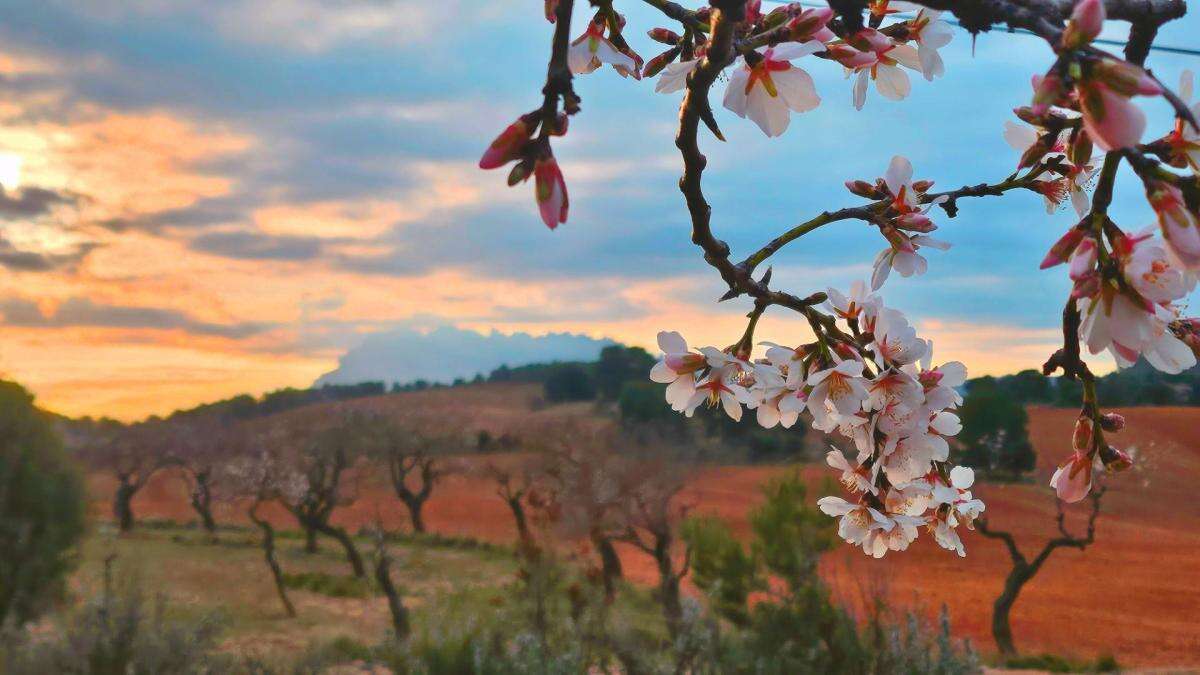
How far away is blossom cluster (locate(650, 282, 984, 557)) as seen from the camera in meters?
0.73

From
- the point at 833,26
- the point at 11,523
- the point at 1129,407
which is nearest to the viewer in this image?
the point at 833,26

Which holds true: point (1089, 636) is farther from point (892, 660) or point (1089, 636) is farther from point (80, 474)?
point (80, 474)

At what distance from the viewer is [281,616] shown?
1063cm

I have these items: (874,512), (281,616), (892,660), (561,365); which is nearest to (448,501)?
(561,365)

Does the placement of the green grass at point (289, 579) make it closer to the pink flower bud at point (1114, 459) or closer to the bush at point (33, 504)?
the bush at point (33, 504)

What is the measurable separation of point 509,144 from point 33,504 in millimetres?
8578

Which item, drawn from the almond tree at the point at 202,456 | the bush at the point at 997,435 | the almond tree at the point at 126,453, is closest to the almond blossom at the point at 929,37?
the bush at the point at 997,435

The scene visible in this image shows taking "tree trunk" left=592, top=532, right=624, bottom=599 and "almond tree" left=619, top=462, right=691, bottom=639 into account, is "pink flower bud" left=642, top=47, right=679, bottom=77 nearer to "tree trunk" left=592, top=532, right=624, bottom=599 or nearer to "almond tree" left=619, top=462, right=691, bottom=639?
"almond tree" left=619, top=462, right=691, bottom=639

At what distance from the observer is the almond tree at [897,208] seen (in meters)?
0.47

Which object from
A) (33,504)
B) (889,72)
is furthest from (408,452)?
(889,72)

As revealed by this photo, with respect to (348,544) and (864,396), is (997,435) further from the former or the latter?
(864,396)

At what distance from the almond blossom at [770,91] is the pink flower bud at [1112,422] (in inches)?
13.8

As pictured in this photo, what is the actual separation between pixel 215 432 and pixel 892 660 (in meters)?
14.9

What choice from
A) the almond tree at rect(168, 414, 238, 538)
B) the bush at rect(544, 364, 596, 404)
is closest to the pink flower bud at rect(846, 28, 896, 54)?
the almond tree at rect(168, 414, 238, 538)
